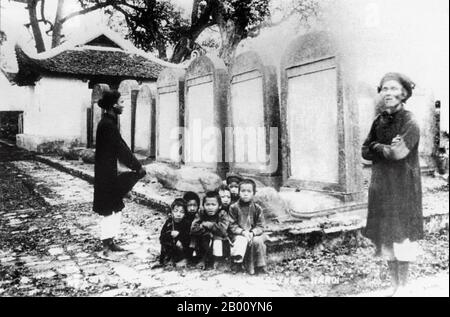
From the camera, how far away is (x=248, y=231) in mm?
3373

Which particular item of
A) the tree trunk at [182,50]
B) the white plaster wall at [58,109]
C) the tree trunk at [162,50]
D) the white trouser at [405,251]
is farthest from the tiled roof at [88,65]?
the white trouser at [405,251]

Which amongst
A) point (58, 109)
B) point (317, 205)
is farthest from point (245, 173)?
point (58, 109)

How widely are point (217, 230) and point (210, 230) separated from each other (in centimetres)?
6

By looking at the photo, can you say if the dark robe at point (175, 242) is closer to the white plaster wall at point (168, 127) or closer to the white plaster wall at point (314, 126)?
the white plaster wall at point (314, 126)

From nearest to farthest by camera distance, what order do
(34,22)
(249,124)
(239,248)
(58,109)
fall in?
(239,248) < (34,22) < (249,124) < (58,109)

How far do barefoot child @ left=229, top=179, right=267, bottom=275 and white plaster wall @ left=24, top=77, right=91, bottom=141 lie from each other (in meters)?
5.48

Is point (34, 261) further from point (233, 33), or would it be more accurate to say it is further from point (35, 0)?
point (233, 33)

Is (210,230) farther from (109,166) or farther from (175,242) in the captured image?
(109,166)

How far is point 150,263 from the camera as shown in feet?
11.4

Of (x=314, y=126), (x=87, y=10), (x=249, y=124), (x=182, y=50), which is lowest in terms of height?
(x=314, y=126)

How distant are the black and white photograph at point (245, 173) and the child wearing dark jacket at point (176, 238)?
0.01 metres

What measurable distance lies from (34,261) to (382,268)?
2.82 m

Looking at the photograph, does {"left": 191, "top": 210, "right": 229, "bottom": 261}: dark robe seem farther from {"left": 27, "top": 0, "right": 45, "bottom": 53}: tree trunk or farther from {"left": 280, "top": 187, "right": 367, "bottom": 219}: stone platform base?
{"left": 27, "top": 0, "right": 45, "bottom": 53}: tree trunk
